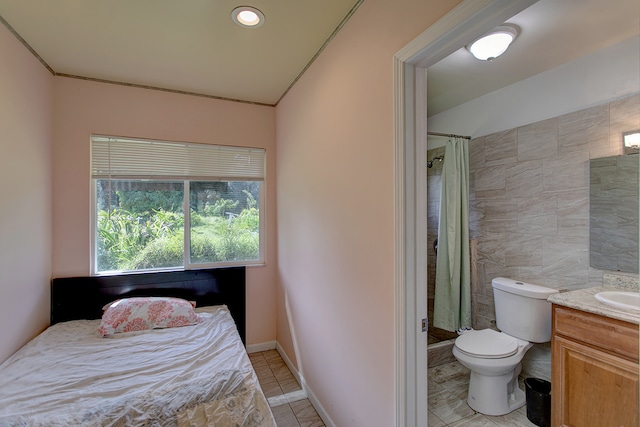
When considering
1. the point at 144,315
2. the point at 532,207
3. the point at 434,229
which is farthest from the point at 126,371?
the point at 532,207

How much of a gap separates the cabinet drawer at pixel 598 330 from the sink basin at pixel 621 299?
87 mm

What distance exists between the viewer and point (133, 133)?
2621 mm

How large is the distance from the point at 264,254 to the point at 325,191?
1.40 metres

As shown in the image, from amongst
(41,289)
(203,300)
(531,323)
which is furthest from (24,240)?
(531,323)

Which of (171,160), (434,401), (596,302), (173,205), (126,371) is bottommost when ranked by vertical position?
(434,401)

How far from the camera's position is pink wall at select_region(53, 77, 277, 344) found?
243 centimetres

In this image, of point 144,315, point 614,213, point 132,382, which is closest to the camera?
point 614,213

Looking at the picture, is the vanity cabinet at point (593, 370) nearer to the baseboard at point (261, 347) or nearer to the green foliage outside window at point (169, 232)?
the baseboard at point (261, 347)

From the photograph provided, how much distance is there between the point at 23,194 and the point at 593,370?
11.9 ft

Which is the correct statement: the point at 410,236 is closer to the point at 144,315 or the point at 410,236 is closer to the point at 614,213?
the point at 614,213

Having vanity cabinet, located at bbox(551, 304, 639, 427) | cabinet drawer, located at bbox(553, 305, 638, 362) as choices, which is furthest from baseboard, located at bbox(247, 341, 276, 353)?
cabinet drawer, located at bbox(553, 305, 638, 362)

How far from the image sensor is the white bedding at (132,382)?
1298 millimetres

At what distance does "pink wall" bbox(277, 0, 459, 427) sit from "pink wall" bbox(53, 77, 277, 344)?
63 cm

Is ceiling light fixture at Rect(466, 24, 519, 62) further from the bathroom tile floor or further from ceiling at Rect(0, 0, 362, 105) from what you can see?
the bathroom tile floor
